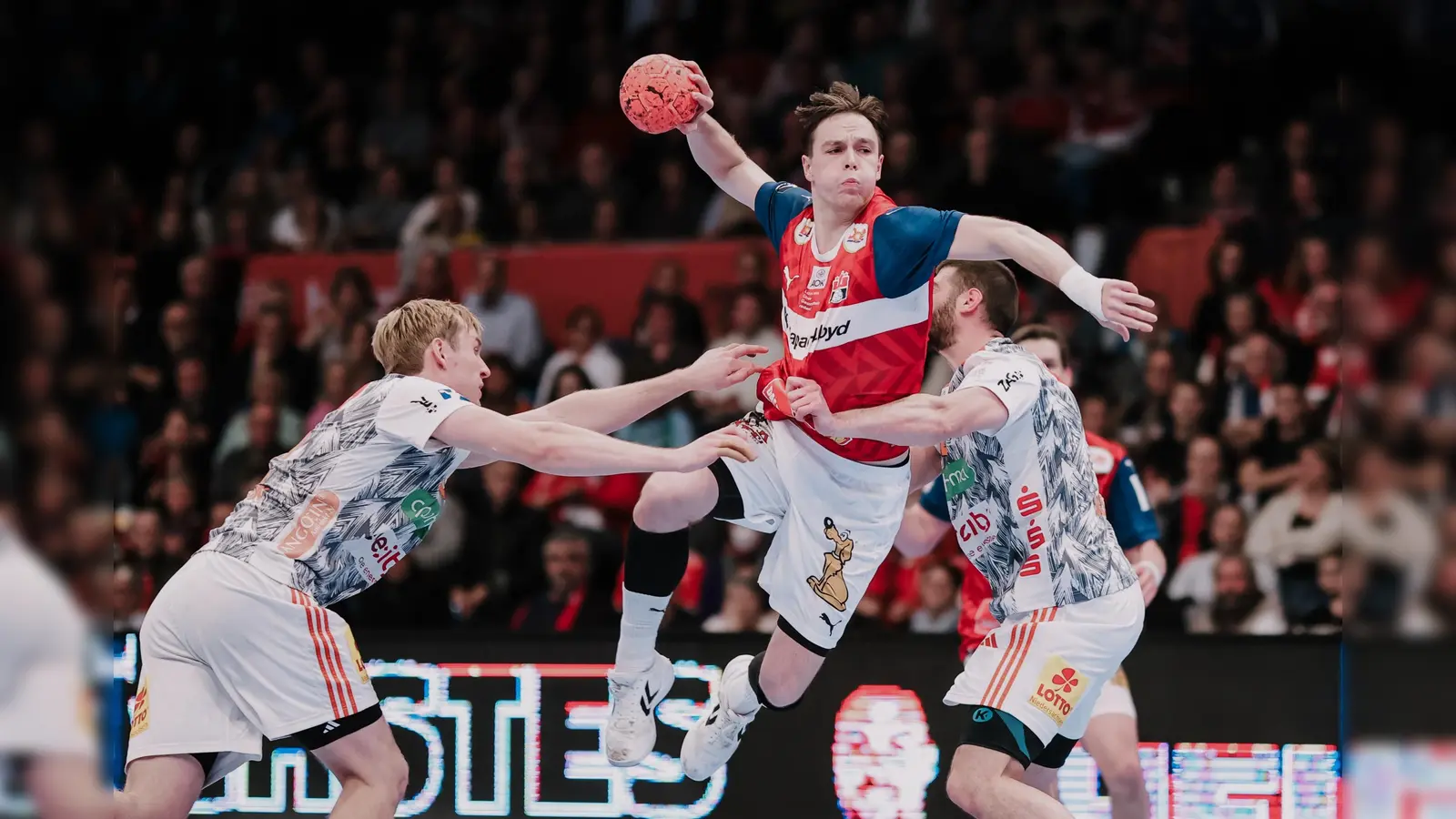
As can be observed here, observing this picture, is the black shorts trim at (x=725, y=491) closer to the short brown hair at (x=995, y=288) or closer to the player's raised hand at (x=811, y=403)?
the player's raised hand at (x=811, y=403)

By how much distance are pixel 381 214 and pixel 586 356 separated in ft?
10.0

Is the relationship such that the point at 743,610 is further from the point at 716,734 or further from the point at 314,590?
the point at 314,590

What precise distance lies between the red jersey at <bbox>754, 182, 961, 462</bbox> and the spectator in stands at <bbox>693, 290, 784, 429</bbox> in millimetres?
4166

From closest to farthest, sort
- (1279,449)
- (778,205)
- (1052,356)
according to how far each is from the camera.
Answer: (778,205), (1052,356), (1279,449)

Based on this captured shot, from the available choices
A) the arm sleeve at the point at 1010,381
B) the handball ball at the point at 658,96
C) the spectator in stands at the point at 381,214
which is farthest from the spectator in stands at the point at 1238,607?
the spectator in stands at the point at 381,214

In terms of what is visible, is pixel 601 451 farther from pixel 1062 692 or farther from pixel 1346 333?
pixel 1346 333

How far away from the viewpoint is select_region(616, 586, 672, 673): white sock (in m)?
5.57

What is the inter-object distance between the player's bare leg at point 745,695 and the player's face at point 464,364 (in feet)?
4.62

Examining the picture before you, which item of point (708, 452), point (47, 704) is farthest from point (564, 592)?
point (47, 704)

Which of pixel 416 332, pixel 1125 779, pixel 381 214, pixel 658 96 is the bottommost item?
pixel 1125 779

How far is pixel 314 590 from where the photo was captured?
4918 mm

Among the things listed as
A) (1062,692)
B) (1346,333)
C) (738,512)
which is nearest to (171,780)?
(738,512)

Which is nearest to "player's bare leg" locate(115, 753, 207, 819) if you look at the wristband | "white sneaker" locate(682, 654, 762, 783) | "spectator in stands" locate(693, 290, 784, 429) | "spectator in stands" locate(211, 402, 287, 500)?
"white sneaker" locate(682, 654, 762, 783)

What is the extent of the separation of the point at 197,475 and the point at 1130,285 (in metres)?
7.72
